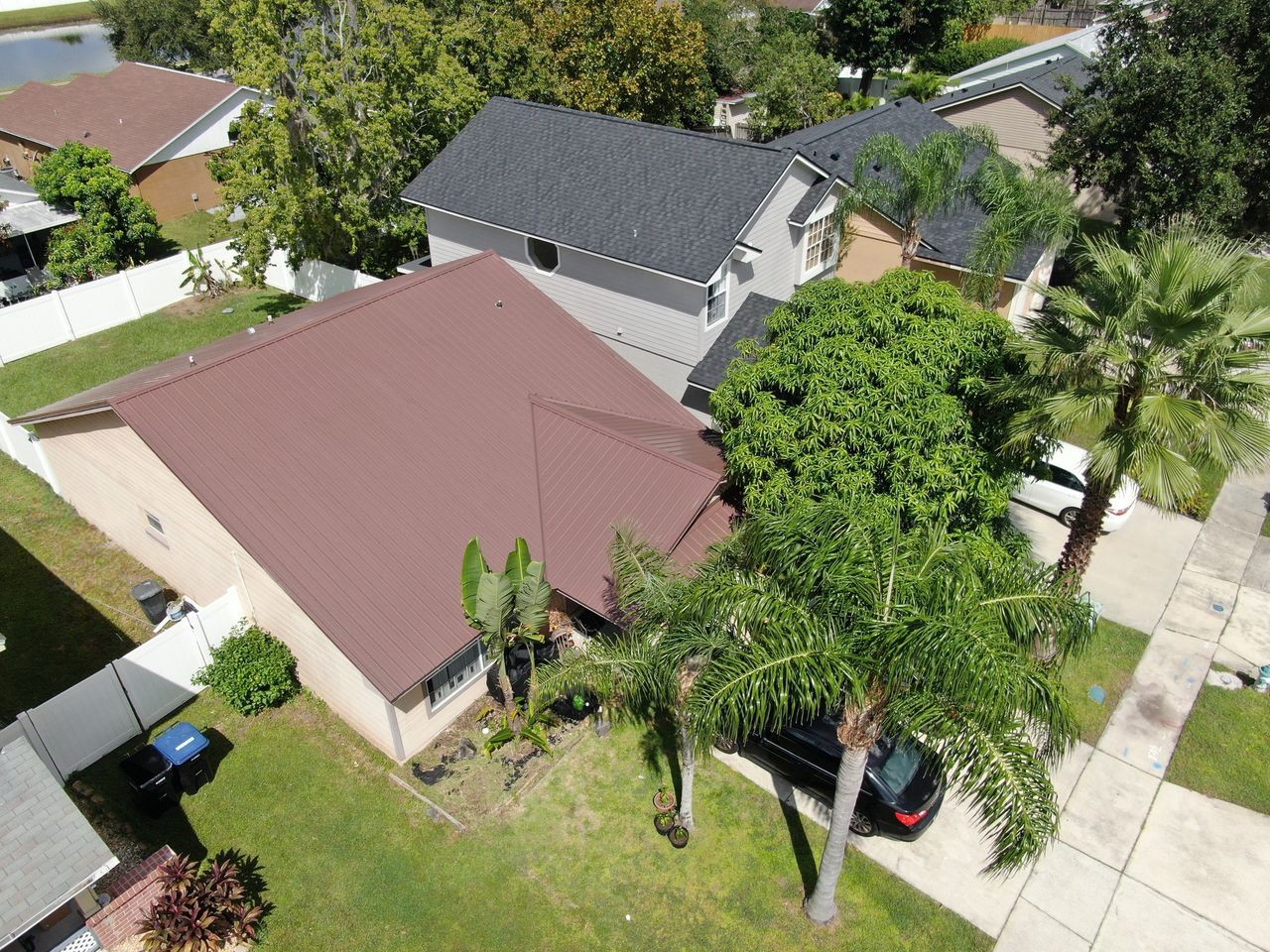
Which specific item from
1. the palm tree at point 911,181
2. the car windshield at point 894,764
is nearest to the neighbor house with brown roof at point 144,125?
the palm tree at point 911,181

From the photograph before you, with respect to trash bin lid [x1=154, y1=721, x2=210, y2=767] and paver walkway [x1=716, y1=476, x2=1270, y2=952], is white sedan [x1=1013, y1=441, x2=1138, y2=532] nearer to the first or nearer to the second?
paver walkway [x1=716, y1=476, x2=1270, y2=952]

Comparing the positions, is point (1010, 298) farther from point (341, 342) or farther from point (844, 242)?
point (341, 342)

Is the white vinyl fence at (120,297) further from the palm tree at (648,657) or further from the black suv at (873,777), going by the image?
the black suv at (873,777)

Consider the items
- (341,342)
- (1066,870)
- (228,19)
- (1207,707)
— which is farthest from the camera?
(228,19)

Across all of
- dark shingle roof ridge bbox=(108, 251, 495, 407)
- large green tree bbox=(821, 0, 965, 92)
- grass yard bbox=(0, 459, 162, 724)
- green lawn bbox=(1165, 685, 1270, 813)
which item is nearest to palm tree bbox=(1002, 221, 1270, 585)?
green lawn bbox=(1165, 685, 1270, 813)

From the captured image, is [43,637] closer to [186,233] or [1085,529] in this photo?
[1085,529]

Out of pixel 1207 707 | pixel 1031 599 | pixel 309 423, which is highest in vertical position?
pixel 1031 599

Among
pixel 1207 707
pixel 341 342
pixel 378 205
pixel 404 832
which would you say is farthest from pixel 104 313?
pixel 1207 707
